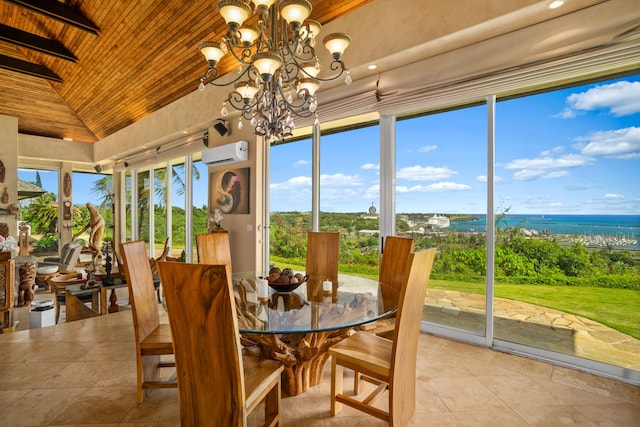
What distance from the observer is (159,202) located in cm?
710

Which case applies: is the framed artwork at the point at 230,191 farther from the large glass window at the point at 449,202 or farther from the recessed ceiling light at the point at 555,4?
the recessed ceiling light at the point at 555,4

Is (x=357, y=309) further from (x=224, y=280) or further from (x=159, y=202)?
(x=159, y=202)

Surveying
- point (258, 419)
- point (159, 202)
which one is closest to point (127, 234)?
point (159, 202)

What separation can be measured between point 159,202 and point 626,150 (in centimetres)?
743

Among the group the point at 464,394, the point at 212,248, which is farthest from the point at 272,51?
the point at 464,394

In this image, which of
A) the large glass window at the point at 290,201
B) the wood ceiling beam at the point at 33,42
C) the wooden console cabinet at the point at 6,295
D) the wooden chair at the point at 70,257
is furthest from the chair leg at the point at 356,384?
the wood ceiling beam at the point at 33,42

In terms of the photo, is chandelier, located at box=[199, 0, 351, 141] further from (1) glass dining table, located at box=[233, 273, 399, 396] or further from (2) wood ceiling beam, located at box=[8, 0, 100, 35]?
(2) wood ceiling beam, located at box=[8, 0, 100, 35]

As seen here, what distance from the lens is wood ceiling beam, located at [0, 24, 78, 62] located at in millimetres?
4766

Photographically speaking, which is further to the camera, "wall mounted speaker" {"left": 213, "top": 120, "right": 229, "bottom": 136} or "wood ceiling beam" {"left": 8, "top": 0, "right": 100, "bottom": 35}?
"wall mounted speaker" {"left": 213, "top": 120, "right": 229, "bottom": 136}

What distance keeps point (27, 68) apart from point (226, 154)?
174 inches

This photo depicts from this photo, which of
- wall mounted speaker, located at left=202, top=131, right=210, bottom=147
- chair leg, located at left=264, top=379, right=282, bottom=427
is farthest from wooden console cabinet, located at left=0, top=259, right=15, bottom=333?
chair leg, located at left=264, top=379, right=282, bottom=427

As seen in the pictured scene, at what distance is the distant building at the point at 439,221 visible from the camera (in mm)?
3189

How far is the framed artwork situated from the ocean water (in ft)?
9.37

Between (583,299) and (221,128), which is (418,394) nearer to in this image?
(583,299)
